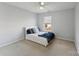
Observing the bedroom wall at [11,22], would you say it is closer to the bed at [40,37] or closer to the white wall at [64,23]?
the bed at [40,37]

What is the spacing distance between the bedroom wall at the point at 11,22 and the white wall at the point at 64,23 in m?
2.20

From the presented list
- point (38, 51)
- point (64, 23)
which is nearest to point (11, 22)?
point (38, 51)

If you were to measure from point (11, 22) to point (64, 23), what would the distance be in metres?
3.54

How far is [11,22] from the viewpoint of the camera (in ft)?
12.4

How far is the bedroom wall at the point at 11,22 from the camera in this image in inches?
131

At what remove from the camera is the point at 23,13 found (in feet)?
15.2

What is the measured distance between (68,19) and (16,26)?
3512mm

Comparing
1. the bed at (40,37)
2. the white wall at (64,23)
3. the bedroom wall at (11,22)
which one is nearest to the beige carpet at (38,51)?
the bed at (40,37)

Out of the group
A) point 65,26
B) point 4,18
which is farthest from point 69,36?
point 4,18

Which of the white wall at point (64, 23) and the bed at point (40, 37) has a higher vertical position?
the white wall at point (64, 23)

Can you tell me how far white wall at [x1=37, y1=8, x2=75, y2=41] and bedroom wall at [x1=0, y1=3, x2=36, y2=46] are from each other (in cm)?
220

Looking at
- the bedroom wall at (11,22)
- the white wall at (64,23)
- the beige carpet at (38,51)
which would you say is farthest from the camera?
the white wall at (64,23)

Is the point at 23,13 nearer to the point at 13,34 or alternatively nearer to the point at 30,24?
the point at 30,24

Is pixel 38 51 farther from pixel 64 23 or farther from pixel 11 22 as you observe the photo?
pixel 64 23
